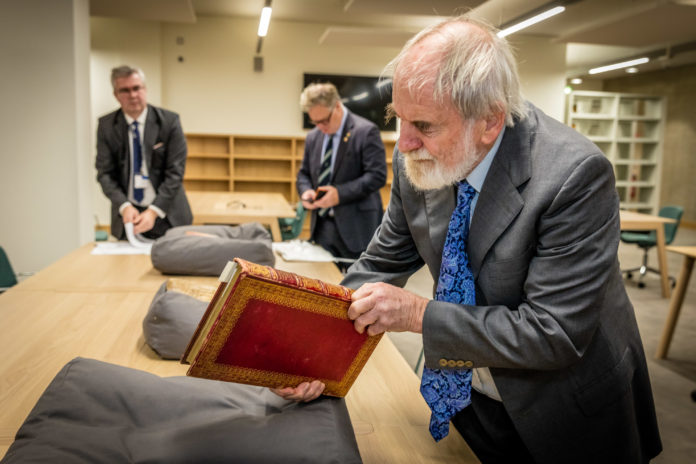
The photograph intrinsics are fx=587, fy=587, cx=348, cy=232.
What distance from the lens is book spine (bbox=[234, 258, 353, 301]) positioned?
0.99m

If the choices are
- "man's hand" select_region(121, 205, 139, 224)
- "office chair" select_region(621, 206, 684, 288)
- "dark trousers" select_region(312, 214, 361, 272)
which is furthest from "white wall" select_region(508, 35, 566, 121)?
"man's hand" select_region(121, 205, 139, 224)

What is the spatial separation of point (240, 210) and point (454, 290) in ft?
14.1

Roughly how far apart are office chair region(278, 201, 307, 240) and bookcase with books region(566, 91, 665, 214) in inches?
245

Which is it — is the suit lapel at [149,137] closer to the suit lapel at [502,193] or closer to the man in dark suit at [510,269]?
the man in dark suit at [510,269]

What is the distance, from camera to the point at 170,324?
1.63m

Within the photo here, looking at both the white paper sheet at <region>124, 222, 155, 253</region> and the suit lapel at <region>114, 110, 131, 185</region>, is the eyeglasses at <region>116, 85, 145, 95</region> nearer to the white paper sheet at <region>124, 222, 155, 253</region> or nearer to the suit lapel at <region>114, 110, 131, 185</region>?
the suit lapel at <region>114, 110, 131, 185</region>

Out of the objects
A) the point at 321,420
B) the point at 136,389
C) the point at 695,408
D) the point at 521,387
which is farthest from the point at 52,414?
the point at 695,408

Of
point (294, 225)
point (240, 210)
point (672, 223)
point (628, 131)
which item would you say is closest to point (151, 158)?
point (240, 210)

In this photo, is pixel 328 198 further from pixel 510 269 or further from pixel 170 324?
pixel 510 269

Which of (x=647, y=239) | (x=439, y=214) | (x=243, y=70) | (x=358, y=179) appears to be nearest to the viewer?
(x=439, y=214)

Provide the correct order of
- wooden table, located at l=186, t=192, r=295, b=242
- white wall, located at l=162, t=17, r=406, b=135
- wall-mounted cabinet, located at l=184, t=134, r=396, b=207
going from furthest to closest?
wall-mounted cabinet, located at l=184, t=134, r=396, b=207 → white wall, located at l=162, t=17, r=406, b=135 → wooden table, located at l=186, t=192, r=295, b=242

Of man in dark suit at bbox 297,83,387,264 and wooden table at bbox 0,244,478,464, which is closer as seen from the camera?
wooden table at bbox 0,244,478,464

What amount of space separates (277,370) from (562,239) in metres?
0.60

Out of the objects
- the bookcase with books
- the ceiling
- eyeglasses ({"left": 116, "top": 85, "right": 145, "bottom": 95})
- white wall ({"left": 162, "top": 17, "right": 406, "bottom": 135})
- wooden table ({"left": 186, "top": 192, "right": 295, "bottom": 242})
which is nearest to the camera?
eyeglasses ({"left": 116, "top": 85, "right": 145, "bottom": 95})
